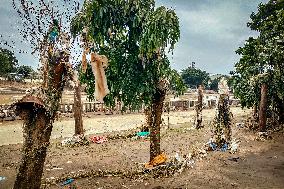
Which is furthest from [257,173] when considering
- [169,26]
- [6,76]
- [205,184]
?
[6,76]

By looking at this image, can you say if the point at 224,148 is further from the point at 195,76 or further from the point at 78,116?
the point at 195,76

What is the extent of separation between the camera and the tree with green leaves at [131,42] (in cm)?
906

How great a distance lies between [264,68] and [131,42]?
11896 millimetres

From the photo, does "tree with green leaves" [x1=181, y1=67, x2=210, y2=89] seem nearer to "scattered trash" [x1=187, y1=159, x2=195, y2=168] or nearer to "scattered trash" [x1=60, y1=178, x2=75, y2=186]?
"scattered trash" [x1=187, y1=159, x2=195, y2=168]

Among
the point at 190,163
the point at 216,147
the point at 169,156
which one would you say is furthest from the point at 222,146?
the point at 190,163

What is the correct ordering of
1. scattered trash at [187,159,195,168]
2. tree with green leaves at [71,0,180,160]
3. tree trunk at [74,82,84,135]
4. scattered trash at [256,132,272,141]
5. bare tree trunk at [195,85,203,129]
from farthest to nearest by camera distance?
bare tree trunk at [195,85,203,129], scattered trash at [256,132,272,141], tree trunk at [74,82,84,135], scattered trash at [187,159,195,168], tree with green leaves at [71,0,180,160]

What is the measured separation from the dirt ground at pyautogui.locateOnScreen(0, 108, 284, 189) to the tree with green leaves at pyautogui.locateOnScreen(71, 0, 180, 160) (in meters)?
2.84

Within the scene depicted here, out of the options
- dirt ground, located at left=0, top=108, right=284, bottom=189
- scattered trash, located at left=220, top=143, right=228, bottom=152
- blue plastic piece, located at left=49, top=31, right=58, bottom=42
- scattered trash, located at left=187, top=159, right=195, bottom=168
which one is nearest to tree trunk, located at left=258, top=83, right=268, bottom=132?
dirt ground, located at left=0, top=108, right=284, bottom=189

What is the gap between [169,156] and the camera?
13.1 m

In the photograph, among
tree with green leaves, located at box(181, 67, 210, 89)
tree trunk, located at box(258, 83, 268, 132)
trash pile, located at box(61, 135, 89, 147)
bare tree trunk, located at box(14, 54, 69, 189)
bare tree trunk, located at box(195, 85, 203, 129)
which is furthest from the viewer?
tree with green leaves, located at box(181, 67, 210, 89)

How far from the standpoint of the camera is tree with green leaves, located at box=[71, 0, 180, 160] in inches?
357

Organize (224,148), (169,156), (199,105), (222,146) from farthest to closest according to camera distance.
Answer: (199,105)
(222,146)
(224,148)
(169,156)

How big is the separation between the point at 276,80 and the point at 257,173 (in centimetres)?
902

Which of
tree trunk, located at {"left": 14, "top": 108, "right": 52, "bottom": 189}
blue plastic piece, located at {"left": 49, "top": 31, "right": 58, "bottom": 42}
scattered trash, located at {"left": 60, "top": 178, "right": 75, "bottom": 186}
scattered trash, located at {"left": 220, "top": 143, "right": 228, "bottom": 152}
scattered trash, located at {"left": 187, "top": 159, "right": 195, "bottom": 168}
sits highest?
blue plastic piece, located at {"left": 49, "top": 31, "right": 58, "bottom": 42}
